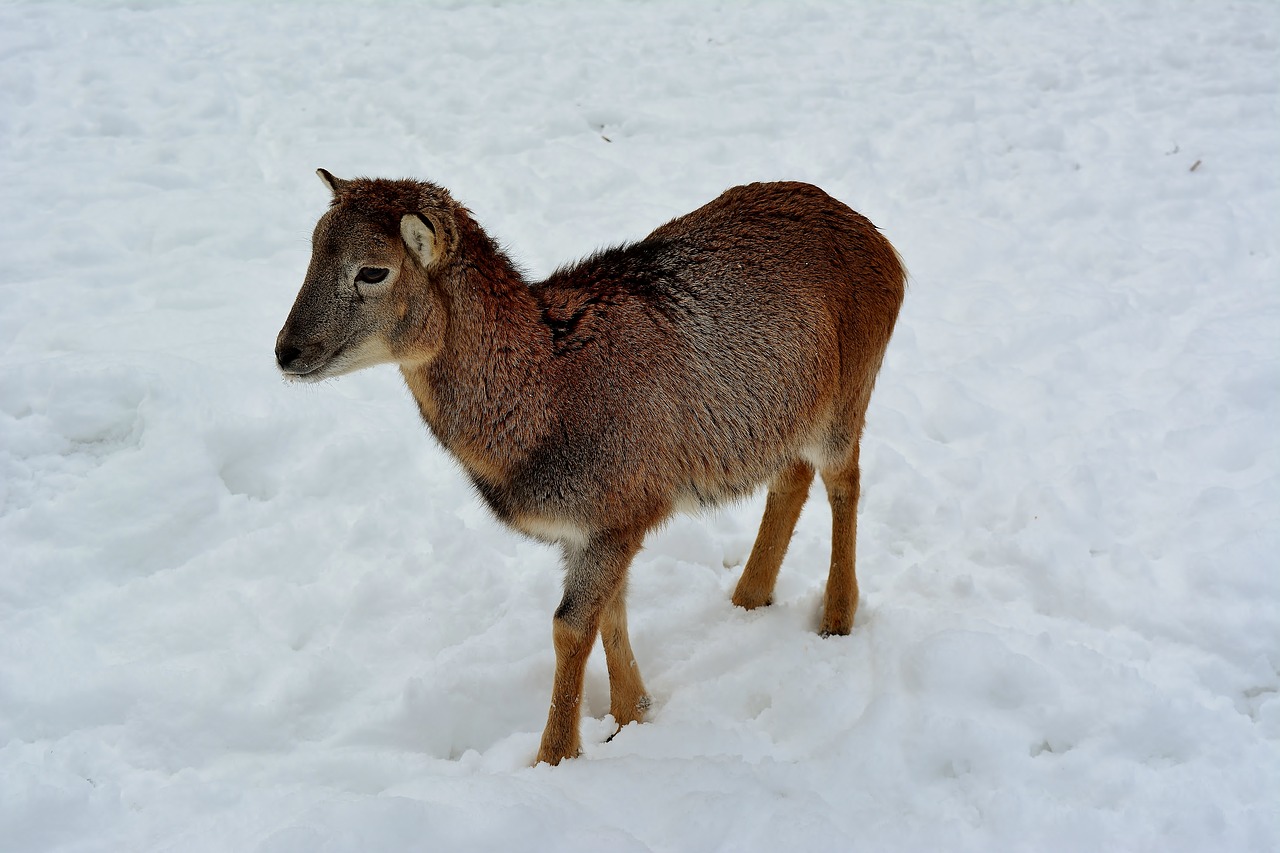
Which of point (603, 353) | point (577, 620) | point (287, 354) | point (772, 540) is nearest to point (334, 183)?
point (287, 354)

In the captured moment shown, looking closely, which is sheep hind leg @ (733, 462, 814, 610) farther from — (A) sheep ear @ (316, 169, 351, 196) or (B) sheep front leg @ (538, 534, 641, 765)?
(A) sheep ear @ (316, 169, 351, 196)

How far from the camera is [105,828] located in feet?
11.3

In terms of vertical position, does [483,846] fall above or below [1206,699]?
above

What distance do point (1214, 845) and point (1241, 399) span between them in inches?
121

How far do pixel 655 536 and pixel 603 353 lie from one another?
1.56m

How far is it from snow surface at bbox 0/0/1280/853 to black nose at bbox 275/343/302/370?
4.67 ft

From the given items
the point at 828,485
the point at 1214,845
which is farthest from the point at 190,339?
the point at 1214,845

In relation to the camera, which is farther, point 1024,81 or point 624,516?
point 1024,81

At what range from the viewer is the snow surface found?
3699 millimetres

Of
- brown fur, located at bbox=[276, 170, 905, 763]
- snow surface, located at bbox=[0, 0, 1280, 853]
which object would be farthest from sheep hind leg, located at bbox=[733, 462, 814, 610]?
brown fur, located at bbox=[276, 170, 905, 763]

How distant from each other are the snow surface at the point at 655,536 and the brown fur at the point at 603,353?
28.6 inches

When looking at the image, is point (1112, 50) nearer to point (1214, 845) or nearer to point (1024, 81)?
point (1024, 81)

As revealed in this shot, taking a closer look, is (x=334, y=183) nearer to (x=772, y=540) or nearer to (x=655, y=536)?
(x=655, y=536)

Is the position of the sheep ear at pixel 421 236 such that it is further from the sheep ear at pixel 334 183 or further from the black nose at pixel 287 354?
the black nose at pixel 287 354
